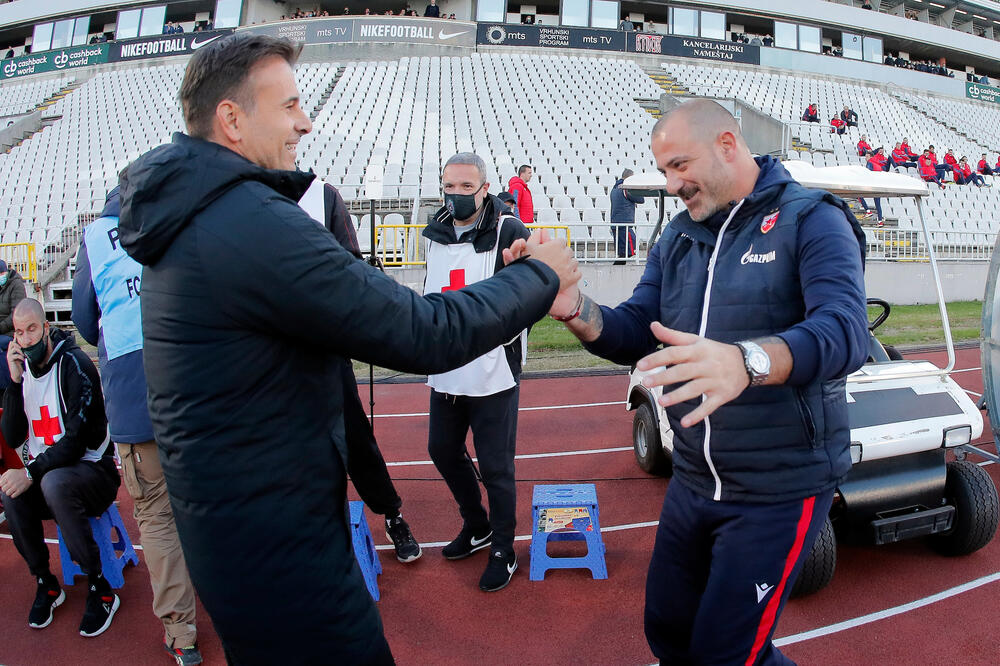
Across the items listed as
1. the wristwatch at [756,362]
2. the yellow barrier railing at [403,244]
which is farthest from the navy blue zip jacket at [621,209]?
the wristwatch at [756,362]

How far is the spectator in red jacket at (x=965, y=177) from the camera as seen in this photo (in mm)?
21875

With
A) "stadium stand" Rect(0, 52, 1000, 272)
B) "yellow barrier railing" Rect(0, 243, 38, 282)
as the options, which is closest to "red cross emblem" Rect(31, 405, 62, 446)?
"stadium stand" Rect(0, 52, 1000, 272)

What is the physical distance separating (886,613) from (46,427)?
4662mm

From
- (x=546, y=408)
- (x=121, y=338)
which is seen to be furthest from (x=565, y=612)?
(x=546, y=408)

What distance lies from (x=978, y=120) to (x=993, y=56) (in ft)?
36.9

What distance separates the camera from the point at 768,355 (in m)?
1.55

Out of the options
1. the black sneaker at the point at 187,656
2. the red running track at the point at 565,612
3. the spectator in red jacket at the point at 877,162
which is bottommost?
the black sneaker at the point at 187,656

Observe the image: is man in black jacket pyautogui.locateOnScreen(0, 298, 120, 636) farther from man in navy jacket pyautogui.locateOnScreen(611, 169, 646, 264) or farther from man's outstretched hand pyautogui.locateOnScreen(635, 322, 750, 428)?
man in navy jacket pyautogui.locateOnScreen(611, 169, 646, 264)

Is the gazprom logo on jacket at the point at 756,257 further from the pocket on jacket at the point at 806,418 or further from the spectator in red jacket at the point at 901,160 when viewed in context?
the spectator in red jacket at the point at 901,160

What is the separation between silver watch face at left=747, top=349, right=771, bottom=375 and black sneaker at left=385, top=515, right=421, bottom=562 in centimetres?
301

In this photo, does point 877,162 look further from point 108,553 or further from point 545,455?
point 108,553

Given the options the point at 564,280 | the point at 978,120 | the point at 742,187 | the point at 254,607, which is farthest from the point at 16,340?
the point at 978,120

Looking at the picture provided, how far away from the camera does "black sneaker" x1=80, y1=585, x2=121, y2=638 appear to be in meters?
3.40

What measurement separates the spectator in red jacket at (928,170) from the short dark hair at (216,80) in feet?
76.7
